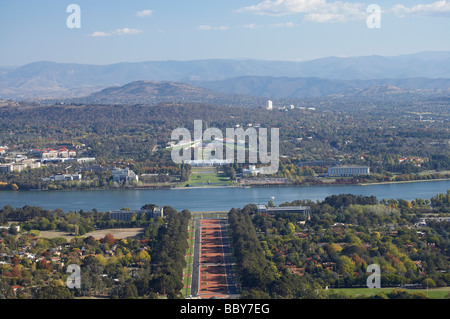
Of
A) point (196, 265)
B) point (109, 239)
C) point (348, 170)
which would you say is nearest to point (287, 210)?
point (109, 239)

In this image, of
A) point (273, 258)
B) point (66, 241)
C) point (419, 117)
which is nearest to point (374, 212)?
point (273, 258)

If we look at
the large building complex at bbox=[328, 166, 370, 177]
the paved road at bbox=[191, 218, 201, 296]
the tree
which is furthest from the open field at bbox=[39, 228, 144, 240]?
the large building complex at bbox=[328, 166, 370, 177]

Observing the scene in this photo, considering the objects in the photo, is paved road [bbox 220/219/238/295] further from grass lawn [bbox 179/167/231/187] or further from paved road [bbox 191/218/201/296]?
grass lawn [bbox 179/167/231/187]

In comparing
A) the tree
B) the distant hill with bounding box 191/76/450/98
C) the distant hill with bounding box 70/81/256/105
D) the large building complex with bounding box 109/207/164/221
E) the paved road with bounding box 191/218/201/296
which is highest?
the distant hill with bounding box 191/76/450/98

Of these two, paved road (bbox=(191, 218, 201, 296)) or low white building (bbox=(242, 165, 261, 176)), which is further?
low white building (bbox=(242, 165, 261, 176))

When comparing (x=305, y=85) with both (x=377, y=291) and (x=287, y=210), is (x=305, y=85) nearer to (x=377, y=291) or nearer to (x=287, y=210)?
(x=287, y=210)
